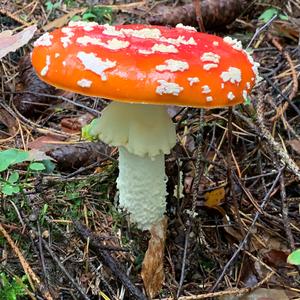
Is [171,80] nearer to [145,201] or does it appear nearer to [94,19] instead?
[145,201]

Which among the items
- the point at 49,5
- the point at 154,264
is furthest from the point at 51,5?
the point at 154,264

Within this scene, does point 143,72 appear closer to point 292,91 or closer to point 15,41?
point 15,41

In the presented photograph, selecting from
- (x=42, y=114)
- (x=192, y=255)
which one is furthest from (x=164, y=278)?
(x=42, y=114)

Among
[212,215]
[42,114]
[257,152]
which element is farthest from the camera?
[42,114]

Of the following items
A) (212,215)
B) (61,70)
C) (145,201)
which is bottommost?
(212,215)

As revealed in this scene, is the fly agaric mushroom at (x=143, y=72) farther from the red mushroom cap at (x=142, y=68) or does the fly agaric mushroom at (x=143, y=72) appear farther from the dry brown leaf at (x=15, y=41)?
the dry brown leaf at (x=15, y=41)

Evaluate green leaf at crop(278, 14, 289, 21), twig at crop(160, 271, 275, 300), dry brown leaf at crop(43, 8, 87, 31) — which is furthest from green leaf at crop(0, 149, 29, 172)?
green leaf at crop(278, 14, 289, 21)
